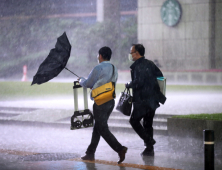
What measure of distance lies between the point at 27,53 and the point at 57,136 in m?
46.6

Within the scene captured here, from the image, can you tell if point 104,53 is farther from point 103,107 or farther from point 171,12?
point 171,12

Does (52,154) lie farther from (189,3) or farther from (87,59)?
(87,59)

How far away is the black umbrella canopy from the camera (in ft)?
19.2

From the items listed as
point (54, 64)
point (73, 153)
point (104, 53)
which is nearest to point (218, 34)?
point (73, 153)

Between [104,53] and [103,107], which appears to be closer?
[103,107]

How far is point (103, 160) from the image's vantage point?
6.00m

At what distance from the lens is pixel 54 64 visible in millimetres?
5914

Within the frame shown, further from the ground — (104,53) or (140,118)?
(104,53)

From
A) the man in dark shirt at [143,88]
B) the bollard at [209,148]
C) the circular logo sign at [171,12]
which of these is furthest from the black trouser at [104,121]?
the circular logo sign at [171,12]

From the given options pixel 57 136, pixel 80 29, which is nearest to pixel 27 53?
pixel 80 29

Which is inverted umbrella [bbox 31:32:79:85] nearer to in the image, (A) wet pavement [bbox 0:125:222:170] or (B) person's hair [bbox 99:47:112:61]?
(B) person's hair [bbox 99:47:112:61]

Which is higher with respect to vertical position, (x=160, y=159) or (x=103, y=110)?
(x=103, y=110)

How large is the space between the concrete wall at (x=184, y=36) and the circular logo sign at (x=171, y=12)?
0.22 m

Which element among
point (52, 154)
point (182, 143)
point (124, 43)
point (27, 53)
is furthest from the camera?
point (27, 53)
